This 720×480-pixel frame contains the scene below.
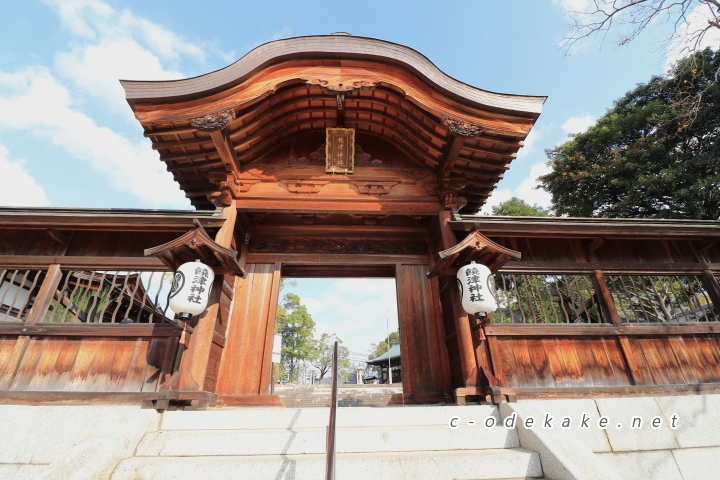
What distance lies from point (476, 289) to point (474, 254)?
0.63 meters

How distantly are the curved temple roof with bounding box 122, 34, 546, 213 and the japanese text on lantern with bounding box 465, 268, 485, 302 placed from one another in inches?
84.7

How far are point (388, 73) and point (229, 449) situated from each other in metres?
6.62

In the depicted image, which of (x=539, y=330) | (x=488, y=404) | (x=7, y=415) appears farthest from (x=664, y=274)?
(x=7, y=415)

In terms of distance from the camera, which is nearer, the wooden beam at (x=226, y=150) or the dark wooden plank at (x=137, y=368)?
the dark wooden plank at (x=137, y=368)

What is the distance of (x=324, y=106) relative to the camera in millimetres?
7215

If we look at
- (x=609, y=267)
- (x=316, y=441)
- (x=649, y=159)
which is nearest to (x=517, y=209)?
(x=649, y=159)

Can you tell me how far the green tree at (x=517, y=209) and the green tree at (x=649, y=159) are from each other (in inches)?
75.7

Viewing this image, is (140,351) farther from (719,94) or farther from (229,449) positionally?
(719,94)

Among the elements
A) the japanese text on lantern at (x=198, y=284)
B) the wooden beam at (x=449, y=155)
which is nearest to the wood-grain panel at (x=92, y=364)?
the japanese text on lantern at (x=198, y=284)

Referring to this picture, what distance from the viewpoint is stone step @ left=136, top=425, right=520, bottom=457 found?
3648 millimetres

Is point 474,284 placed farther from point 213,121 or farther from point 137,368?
point 137,368

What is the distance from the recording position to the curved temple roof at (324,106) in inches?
234

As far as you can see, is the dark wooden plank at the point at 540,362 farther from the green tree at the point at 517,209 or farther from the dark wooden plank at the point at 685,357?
the green tree at the point at 517,209

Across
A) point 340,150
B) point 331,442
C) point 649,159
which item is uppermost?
point 649,159
